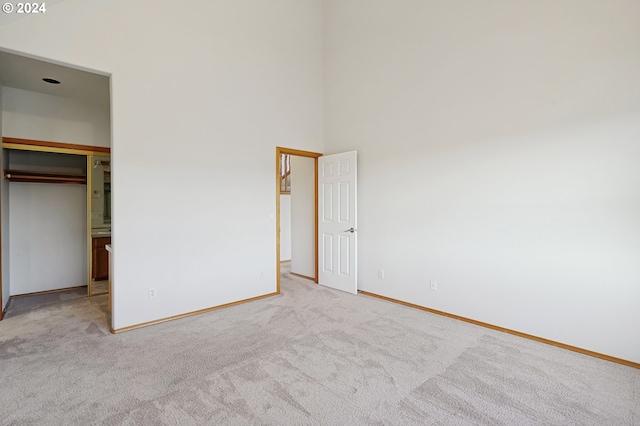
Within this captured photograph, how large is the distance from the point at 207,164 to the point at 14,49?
6.02 ft

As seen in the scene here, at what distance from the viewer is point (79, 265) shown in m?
4.86

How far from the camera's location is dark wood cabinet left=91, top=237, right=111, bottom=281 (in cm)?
466

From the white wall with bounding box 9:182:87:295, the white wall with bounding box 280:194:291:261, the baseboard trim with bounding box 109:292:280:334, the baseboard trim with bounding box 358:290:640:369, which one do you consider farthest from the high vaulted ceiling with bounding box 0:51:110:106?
the baseboard trim with bounding box 358:290:640:369

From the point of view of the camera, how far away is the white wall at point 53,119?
13.1 feet

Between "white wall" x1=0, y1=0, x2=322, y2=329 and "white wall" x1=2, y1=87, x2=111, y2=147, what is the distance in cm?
191

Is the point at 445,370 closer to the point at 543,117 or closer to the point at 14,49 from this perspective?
the point at 543,117

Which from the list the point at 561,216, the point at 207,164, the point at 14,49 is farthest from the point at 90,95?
the point at 561,216

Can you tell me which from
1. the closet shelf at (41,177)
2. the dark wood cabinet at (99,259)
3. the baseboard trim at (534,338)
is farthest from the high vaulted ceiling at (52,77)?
the baseboard trim at (534,338)

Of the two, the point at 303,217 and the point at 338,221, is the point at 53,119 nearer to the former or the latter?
the point at 303,217

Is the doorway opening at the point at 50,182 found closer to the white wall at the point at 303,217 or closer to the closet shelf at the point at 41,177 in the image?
the closet shelf at the point at 41,177

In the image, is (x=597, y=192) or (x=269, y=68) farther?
(x=269, y=68)

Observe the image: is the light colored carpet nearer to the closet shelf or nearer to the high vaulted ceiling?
the closet shelf

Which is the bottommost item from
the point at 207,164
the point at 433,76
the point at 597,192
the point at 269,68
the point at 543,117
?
the point at 597,192

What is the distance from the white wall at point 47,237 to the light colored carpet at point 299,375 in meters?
1.27
